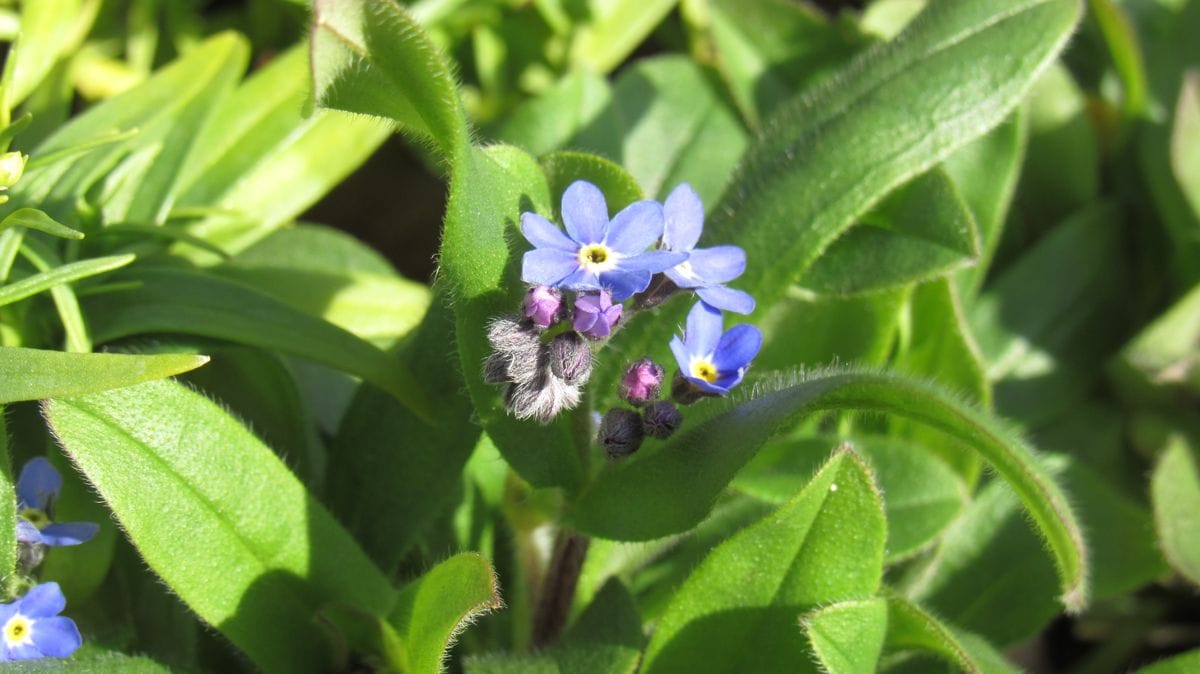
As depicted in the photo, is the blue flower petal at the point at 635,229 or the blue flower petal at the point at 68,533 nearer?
the blue flower petal at the point at 635,229

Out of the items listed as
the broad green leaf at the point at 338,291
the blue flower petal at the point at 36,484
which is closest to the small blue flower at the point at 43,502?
the blue flower petal at the point at 36,484

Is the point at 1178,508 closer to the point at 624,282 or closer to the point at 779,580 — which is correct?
the point at 779,580

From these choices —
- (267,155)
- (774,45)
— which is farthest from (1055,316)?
(267,155)

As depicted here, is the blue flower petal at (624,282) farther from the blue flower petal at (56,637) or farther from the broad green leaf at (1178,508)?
the broad green leaf at (1178,508)

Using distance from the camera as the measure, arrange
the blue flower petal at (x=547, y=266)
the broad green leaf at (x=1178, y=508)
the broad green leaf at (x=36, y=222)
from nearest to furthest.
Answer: the blue flower petal at (x=547, y=266)
the broad green leaf at (x=36, y=222)
the broad green leaf at (x=1178, y=508)

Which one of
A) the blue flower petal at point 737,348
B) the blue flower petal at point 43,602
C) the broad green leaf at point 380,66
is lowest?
the blue flower petal at point 43,602

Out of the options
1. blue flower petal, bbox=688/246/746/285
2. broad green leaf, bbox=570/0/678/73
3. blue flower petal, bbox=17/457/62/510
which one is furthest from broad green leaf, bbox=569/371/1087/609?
broad green leaf, bbox=570/0/678/73
